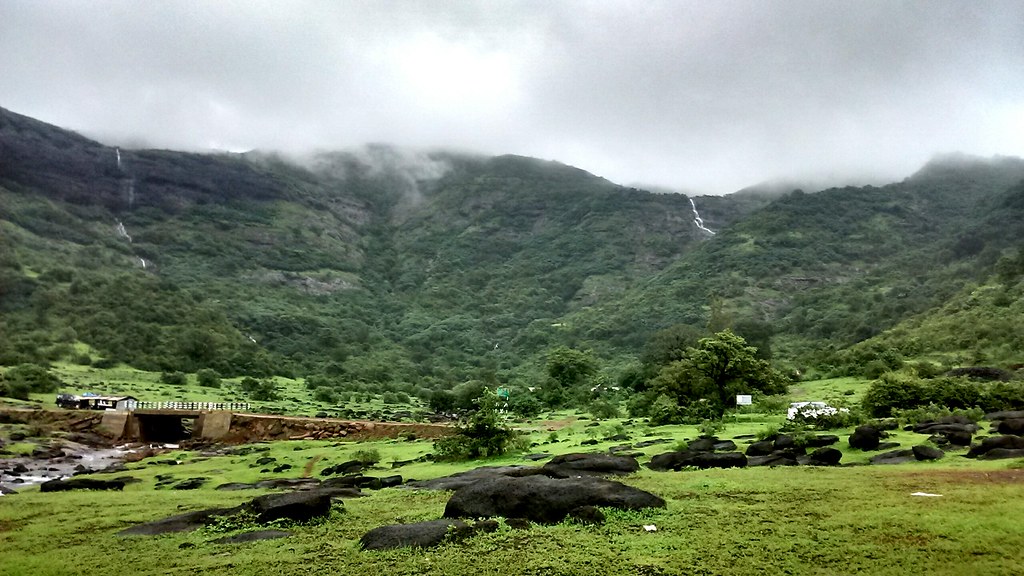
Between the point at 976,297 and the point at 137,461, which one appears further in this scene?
the point at 976,297

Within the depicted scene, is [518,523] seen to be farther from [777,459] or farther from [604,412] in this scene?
[604,412]

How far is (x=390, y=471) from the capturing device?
25.6 metres

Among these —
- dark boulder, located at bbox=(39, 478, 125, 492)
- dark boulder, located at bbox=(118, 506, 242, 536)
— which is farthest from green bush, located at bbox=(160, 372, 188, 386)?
dark boulder, located at bbox=(118, 506, 242, 536)

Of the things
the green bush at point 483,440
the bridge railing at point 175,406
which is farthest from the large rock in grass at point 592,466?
the bridge railing at point 175,406

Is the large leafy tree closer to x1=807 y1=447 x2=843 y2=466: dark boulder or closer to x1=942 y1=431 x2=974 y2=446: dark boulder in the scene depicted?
x1=942 y1=431 x2=974 y2=446: dark boulder

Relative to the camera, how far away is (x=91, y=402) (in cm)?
5491

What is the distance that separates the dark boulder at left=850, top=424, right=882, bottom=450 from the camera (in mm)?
19484

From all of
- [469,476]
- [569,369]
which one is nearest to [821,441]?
[469,476]

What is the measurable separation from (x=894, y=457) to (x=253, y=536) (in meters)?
16.4

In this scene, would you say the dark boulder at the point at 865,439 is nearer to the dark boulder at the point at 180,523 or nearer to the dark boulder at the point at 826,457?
the dark boulder at the point at 826,457

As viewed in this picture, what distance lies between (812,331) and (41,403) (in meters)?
95.1

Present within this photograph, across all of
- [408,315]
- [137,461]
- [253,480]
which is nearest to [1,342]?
[137,461]

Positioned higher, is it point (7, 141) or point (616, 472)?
point (7, 141)

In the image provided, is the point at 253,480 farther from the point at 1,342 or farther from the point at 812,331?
the point at 812,331
